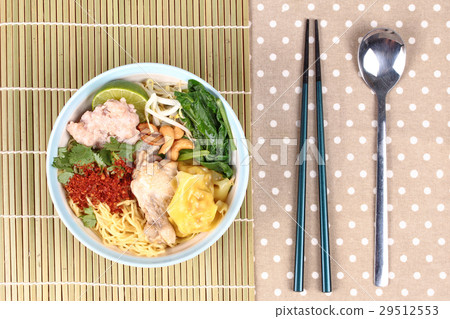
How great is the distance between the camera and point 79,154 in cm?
174

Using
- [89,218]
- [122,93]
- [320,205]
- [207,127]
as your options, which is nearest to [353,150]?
[320,205]

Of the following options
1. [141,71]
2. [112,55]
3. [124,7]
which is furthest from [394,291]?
[124,7]

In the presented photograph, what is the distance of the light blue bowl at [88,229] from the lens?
66.3 inches

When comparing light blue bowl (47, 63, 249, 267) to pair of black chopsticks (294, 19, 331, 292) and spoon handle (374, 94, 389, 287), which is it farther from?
spoon handle (374, 94, 389, 287)

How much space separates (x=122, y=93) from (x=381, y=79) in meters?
1.18

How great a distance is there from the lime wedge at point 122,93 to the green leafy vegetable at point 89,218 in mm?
434

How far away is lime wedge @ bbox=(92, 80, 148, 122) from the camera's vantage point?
1.72 meters

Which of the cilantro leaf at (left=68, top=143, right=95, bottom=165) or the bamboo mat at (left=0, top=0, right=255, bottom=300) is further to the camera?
the bamboo mat at (left=0, top=0, right=255, bottom=300)

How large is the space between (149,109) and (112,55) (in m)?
0.39

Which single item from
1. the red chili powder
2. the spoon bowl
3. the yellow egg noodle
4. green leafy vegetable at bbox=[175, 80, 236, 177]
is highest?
the spoon bowl

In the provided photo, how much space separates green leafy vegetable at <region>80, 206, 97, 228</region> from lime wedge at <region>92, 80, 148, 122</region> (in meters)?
0.43

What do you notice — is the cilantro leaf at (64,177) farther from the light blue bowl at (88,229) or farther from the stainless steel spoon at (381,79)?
the stainless steel spoon at (381,79)

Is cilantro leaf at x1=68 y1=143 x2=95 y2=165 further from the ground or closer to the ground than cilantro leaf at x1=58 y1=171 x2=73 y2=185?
further from the ground

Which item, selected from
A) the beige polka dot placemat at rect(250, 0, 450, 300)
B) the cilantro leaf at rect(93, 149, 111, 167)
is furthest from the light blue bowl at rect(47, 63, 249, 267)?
the beige polka dot placemat at rect(250, 0, 450, 300)
